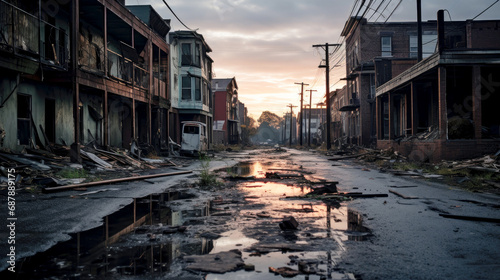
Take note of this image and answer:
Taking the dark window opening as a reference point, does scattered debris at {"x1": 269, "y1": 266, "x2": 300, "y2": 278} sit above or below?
below

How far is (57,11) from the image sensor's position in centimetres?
1567

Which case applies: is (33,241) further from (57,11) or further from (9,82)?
(57,11)

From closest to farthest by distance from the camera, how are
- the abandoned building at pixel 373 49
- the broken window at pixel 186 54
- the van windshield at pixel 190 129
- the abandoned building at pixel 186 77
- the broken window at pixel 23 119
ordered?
the broken window at pixel 23 119 < the van windshield at pixel 190 129 < the abandoned building at pixel 186 77 < the broken window at pixel 186 54 < the abandoned building at pixel 373 49

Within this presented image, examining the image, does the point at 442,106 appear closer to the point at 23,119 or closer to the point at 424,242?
the point at 424,242

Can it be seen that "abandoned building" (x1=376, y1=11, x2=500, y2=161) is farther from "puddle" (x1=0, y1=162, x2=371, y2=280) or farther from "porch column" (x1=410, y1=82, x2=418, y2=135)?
"puddle" (x1=0, y1=162, x2=371, y2=280)

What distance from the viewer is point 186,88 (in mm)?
35031

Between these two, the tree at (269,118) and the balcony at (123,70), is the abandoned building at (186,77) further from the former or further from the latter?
the tree at (269,118)

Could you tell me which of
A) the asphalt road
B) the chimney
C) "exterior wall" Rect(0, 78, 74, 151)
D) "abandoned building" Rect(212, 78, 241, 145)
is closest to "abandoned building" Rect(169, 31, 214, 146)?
"exterior wall" Rect(0, 78, 74, 151)

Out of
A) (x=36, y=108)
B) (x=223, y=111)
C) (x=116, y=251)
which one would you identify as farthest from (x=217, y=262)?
(x=223, y=111)

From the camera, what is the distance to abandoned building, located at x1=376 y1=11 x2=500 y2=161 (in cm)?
1548

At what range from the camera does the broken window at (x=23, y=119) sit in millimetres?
13641

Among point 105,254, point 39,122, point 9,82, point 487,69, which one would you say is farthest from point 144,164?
point 487,69

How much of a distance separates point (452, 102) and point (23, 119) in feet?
64.0

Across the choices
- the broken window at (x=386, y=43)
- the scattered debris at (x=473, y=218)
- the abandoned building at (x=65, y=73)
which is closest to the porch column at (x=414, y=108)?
the abandoned building at (x=65, y=73)
